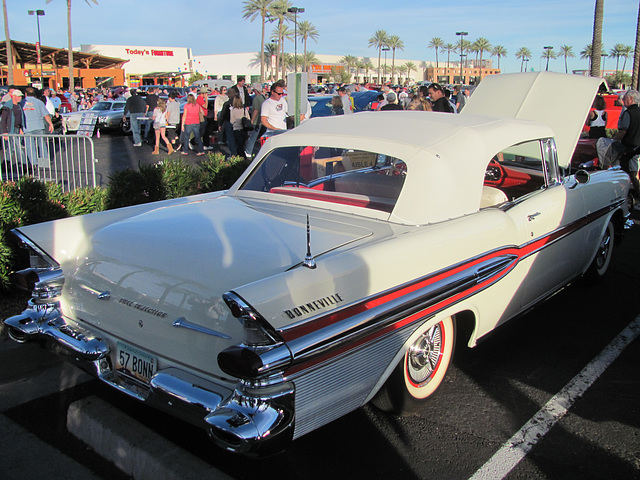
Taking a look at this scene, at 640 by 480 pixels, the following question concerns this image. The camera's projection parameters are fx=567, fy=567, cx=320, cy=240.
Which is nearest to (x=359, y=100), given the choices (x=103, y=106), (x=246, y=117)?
(x=246, y=117)

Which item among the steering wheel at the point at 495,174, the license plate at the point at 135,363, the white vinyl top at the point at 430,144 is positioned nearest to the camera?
the license plate at the point at 135,363

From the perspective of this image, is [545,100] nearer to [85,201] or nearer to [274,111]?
[85,201]

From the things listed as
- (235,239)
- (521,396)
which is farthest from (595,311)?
(235,239)

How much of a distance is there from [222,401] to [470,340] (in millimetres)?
1735

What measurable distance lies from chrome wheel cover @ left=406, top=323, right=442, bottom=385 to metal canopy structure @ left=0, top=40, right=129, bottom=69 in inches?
1984

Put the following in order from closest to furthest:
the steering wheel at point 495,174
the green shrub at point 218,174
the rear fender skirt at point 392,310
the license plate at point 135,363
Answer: the rear fender skirt at point 392,310 < the license plate at point 135,363 < the steering wheel at point 495,174 < the green shrub at point 218,174

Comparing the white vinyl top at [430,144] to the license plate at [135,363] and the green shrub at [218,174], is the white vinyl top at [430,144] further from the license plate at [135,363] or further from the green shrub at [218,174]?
the green shrub at [218,174]

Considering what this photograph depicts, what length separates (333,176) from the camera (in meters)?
3.94

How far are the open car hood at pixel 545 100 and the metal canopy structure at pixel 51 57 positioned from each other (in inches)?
1884

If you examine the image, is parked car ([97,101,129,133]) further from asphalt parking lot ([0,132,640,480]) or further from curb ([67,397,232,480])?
curb ([67,397,232,480])

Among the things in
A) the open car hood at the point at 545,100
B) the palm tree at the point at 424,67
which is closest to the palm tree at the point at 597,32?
the open car hood at the point at 545,100

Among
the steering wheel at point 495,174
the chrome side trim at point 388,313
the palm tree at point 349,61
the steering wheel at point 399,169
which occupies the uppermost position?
the palm tree at point 349,61

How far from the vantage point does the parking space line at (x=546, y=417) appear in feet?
9.28

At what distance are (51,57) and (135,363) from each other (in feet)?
182
